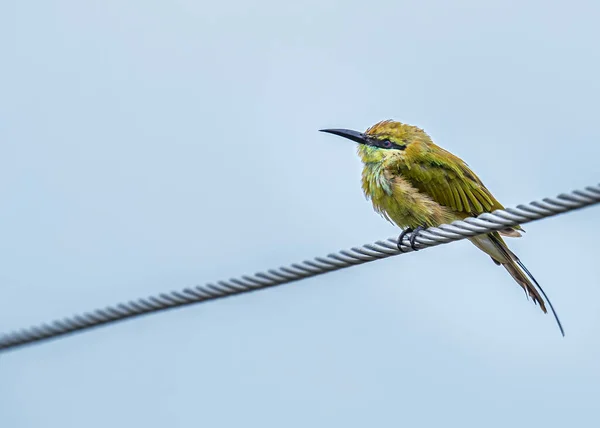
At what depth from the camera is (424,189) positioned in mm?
4891

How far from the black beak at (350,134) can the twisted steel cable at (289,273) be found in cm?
107

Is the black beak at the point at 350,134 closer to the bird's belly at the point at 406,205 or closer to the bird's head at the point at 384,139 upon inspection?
the bird's head at the point at 384,139

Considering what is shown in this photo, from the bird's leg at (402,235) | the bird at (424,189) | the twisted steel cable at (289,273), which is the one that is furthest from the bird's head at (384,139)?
the twisted steel cable at (289,273)

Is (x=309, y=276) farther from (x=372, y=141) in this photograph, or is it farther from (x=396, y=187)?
(x=372, y=141)

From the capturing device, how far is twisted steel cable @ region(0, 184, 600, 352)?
3.13 meters

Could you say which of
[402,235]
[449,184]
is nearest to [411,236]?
[402,235]

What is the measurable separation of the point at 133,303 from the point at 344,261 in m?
0.81

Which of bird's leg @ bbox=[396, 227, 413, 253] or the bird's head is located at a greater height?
the bird's head

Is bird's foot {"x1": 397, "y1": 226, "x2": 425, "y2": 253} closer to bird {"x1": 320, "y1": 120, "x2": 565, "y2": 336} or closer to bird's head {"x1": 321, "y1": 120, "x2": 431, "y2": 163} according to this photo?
bird {"x1": 320, "y1": 120, "x2": 565, "y2": 336}

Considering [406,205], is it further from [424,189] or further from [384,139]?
[384,139]

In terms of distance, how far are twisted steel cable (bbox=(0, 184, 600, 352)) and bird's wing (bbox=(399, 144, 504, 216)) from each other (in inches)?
27.7

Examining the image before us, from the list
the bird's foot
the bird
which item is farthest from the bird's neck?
the bird's foot

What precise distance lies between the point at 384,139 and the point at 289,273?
65.8 inches

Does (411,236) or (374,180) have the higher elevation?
(374,180)
